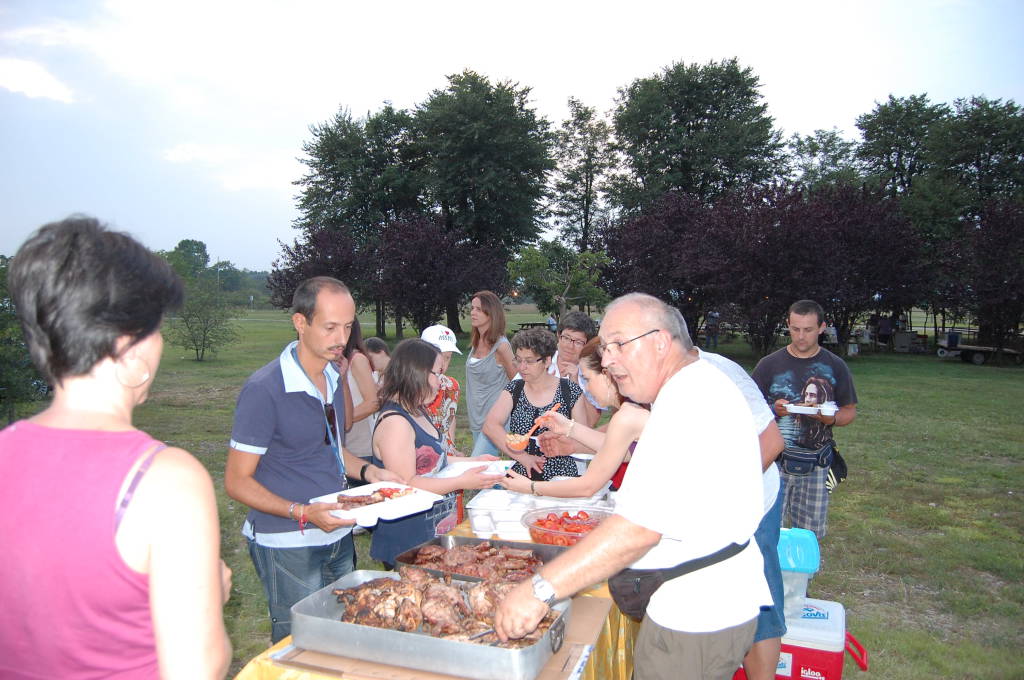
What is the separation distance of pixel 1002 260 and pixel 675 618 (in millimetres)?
26069

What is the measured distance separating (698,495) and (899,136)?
4226 cm

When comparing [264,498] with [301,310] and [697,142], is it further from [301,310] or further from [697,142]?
[697,142]

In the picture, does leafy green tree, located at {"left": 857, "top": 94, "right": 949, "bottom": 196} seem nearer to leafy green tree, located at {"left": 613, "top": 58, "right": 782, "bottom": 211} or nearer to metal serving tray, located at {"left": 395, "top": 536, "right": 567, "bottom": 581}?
leafy green tree, located at {"left": 613, "top": 58, "right": 782, "bottom": 211}

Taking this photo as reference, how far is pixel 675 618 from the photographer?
202cm

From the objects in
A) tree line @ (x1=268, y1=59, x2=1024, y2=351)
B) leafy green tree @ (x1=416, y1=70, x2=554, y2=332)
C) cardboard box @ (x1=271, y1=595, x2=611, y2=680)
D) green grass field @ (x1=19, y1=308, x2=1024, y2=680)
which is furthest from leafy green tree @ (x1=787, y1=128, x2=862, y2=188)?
cardboard box @ (x1=271, y1=595, x2=611, y2=680)

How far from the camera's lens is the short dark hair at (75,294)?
3.63ft

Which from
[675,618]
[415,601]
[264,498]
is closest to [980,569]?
[675,618]

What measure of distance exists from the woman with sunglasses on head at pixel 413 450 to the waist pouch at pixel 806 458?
2575mm

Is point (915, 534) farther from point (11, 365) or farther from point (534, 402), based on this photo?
point (11, 365)

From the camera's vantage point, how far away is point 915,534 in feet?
20.2

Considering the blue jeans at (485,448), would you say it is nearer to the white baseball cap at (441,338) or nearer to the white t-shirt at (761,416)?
the white baseball cap at (441,338)

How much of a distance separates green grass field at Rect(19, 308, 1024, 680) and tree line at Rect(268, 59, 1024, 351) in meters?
8.63

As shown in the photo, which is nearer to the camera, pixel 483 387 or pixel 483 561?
pixel 483 561

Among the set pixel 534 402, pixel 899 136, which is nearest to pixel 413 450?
pixel 534 402
